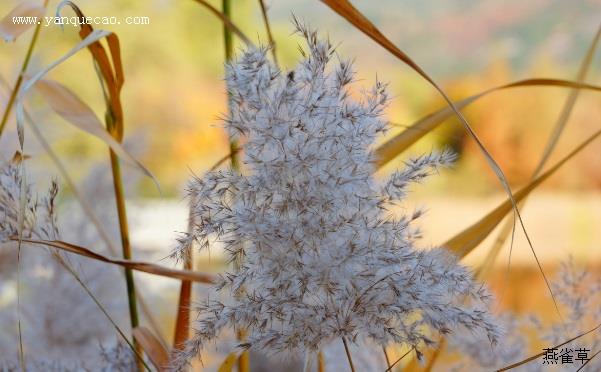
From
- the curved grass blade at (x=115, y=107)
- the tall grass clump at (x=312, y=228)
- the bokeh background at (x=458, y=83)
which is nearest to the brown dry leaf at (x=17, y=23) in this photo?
the curved grass blade at (x=115, y=107)

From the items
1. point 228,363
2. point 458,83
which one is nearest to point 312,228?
point 228,363

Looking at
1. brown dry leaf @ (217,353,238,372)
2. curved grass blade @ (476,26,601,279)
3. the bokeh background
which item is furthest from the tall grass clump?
the bokeh background

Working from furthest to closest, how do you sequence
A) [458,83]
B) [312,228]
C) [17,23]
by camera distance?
[458,83]
[17,23]
[312,228]

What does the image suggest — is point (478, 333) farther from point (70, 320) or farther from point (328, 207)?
point (70, 320)

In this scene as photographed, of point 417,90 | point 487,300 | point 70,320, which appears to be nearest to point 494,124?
point 417,90

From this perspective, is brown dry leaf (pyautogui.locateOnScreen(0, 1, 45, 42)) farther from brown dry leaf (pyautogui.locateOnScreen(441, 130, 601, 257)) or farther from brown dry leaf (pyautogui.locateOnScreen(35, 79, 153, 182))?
brown dry leaf (pyautogui.locateOnScreen(441, 130, 601, 257))

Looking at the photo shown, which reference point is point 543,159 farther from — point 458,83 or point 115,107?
point 458,83

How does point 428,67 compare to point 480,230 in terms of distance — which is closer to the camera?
point 480,230
